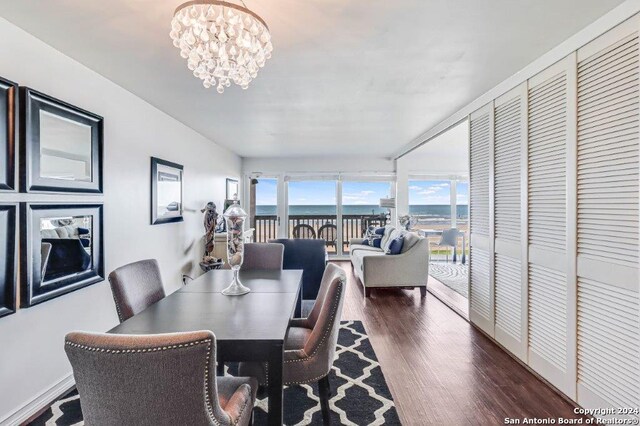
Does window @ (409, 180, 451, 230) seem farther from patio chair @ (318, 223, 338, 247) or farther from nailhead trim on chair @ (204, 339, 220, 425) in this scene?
nailhead trim on chair @ (204, 339, 220, 425)

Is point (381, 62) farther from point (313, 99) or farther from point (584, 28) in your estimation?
point (584, 28)

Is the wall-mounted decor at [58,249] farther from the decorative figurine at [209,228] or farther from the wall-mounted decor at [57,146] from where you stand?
the decorative figurine at [209,228]

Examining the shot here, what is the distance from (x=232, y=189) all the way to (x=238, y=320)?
17.8ft

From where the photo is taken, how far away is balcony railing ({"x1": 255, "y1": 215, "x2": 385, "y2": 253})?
7.94 meters

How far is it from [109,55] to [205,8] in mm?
1326

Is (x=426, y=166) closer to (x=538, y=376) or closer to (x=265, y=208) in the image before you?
Answer: (x=265, y=208)

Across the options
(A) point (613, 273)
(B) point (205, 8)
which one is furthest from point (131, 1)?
(A) point (613, 273)

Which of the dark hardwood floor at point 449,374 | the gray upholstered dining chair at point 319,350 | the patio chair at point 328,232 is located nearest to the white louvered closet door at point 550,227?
the dark hardwood floor at point 449,374

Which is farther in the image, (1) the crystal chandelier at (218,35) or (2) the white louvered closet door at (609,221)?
(2) the white louvered closet door at (609,221)

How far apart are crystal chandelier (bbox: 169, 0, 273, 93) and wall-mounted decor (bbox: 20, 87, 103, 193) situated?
1204 mm

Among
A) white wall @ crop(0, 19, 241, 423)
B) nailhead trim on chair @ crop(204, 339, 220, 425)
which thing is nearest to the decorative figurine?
white wall @ crop(0, 19, 241, 423)

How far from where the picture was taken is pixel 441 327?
3.47 meters

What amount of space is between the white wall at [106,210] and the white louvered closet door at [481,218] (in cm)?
346

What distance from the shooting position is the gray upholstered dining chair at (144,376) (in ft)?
3.04
